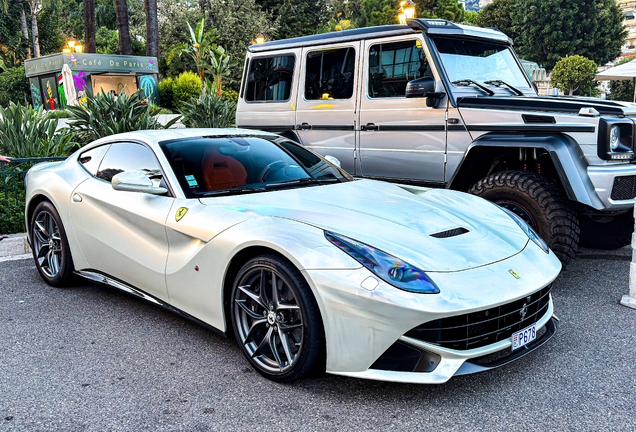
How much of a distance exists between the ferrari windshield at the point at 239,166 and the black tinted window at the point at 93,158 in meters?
0.81

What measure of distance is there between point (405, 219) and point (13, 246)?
485 centimetres

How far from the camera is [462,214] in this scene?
3.80 metres

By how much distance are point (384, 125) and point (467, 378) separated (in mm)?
3502

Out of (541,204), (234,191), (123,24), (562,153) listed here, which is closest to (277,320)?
(234,191)

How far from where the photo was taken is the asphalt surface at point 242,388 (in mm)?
2854

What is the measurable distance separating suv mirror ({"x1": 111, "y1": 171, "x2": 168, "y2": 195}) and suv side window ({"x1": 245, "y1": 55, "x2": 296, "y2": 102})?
3516 mm

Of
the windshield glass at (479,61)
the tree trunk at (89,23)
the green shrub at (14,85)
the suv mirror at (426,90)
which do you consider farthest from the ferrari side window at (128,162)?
the green shrub at (14,85)

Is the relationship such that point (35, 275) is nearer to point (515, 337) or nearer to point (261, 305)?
point (261, 305)

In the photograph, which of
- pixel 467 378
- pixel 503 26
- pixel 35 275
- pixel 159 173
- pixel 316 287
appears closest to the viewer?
pixel 316 287

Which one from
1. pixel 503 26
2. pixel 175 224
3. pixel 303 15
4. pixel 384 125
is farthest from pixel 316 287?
pixel 503 26

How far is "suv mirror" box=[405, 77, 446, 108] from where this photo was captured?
5.68 metres

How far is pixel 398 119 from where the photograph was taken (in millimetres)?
6121

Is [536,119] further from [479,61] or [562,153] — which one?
[479,61]

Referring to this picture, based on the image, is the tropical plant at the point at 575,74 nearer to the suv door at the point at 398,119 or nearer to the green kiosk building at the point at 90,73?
the green kiosk building at the point at 90,73
